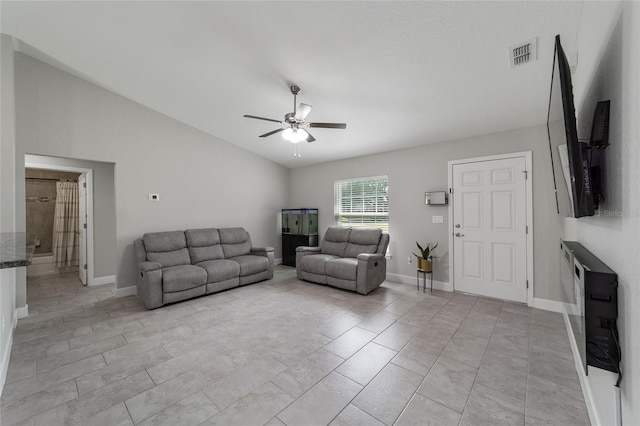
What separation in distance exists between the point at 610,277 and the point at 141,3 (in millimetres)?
3844

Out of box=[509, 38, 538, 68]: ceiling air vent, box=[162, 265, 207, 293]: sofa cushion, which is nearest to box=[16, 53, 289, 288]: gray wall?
box=[162, 265, 207, 293]: sofa cushion

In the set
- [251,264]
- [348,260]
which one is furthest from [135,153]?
[348,260]

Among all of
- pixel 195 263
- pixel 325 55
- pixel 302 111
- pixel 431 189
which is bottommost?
pixel 195 263

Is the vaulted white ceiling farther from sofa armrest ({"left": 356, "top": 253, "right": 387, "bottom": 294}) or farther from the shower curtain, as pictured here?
the shower curtain

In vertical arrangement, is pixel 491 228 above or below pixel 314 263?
above

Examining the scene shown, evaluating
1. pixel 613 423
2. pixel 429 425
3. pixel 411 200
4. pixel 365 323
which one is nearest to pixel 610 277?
pixel 613 423

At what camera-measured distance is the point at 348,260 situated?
433 centimetres

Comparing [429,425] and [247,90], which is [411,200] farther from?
[429,425]

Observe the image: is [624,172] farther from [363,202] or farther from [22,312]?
[22,312]

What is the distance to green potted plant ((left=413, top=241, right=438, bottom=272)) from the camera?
4.09 m

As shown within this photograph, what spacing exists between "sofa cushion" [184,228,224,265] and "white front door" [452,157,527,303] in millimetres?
4240

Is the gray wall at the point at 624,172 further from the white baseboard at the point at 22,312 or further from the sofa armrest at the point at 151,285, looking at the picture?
the white baseboard at the point at 22,312

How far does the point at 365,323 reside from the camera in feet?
9.70

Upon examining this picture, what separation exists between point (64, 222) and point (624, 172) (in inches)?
315
